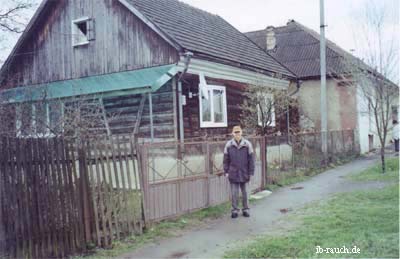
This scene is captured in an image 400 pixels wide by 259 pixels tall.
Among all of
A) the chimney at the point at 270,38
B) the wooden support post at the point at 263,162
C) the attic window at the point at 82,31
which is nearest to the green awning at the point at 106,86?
the attic window at the point at 82,31

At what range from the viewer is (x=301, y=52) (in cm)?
2602

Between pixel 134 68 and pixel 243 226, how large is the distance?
28.4 feet

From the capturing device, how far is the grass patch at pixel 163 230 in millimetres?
6768

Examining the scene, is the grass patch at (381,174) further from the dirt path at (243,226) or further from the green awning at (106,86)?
the green awning at (106,86)

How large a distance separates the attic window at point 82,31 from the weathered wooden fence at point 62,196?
10.0 meters

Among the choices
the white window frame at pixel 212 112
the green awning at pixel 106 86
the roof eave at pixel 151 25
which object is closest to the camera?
the green awning at pixel 106 86

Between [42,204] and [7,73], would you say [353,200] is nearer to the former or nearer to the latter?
[42,204]

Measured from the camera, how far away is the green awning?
43.6 feet

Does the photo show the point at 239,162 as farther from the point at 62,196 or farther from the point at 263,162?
the point at 62,196

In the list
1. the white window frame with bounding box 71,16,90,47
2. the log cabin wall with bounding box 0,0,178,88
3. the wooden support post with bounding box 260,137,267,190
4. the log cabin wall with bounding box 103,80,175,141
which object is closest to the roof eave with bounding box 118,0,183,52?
the log cabin wall with bounding box 0,0,178,88

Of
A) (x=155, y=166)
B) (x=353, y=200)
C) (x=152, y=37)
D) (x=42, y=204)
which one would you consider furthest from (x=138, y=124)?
(x=42, y=204)

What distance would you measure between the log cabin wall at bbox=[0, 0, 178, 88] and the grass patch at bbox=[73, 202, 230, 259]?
6.39m

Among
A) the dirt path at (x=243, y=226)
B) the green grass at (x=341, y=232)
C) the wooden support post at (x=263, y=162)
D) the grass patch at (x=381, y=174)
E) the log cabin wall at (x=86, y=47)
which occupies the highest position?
the log cabin wall at (x=86, y=47)

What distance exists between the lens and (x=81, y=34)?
56.7 feet
